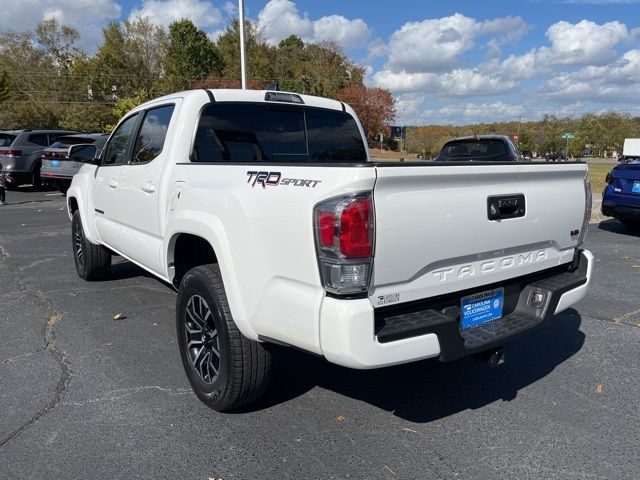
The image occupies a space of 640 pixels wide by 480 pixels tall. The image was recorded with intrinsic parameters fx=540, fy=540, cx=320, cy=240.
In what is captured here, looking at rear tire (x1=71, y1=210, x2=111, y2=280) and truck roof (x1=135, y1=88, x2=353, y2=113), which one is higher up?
truck roof (x1=135, y1=88, x2=353, y2=113)

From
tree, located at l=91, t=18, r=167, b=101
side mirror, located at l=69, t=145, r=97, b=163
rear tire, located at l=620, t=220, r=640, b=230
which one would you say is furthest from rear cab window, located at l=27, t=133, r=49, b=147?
tree, located at l=91, t=18, r=167, b=101

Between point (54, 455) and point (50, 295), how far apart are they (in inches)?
133

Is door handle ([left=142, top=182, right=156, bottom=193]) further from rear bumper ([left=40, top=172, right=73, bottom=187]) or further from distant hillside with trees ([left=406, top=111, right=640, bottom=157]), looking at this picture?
distant hillside with trees ([left=406, top=111, right=640, bottom=157])

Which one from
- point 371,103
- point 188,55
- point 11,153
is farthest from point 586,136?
point 11,153

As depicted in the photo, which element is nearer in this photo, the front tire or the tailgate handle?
the tailgate handle

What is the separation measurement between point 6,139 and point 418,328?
61.7ft

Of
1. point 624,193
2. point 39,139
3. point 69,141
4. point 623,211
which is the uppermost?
point 39,139

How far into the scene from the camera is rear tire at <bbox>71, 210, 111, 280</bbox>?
6.05 meters

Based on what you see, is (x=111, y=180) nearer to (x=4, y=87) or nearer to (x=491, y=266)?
(x=491, y=266)

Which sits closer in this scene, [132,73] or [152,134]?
[152,134]

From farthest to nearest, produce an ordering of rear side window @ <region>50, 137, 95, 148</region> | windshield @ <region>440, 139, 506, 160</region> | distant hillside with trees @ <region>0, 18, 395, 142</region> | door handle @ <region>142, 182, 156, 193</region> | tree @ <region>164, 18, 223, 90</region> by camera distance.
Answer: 1. tree @ <region>164, 18, 223, 90</region>
2. distant hillside with trees @ <region>0, 18, 395, 142</region>
3. rear side window @ <region>50, 137, 95, 148</region>
4. windshield @ <region>440, 139, 506, 160</region>
5. door handle @ <region>142, 182, 156, 193</region>

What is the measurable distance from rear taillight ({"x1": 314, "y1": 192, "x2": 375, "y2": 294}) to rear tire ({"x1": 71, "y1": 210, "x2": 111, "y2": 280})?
4.38 m

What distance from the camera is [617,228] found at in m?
10.7

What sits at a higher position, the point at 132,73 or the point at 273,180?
the point at 132,73
